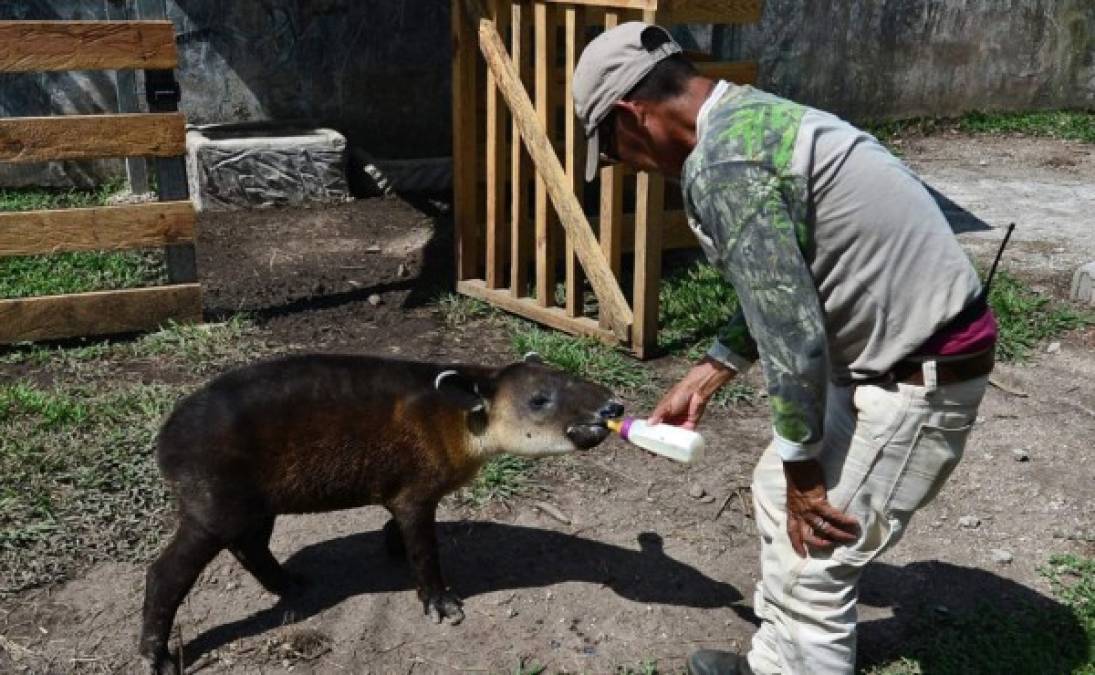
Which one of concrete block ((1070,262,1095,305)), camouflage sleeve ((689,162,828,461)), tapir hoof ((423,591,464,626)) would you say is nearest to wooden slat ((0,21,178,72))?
tapir hoof ((423,591,464,626))

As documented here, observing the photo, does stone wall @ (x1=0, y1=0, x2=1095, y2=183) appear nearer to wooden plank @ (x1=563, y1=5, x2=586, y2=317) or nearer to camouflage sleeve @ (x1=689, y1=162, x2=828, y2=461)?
wooden plank @ (x1=563, y1=5, x2=586, y2=317)

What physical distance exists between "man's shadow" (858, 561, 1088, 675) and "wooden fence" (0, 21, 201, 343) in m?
4.39

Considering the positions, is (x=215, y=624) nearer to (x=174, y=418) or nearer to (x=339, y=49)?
(x=174, y=418)

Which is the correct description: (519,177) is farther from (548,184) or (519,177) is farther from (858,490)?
(858,490)

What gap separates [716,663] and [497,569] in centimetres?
108

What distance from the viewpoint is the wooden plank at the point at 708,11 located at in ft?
19.7

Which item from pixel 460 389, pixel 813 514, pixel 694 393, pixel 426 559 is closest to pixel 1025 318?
pixel 694 393

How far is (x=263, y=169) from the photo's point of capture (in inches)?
367

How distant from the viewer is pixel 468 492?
17.1 ft

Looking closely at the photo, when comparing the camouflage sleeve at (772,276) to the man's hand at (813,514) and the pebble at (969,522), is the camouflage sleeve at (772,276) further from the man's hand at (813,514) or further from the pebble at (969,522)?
the pebble at (969,522)

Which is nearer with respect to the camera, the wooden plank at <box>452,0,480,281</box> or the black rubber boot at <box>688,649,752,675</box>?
the black rubber boot at <box>688,649,752,675</box>

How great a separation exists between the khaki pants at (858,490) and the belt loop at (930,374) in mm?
17

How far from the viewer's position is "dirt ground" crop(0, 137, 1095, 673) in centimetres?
416

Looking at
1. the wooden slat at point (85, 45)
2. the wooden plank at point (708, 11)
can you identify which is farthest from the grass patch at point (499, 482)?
the wooden slat at point (85, 45)
